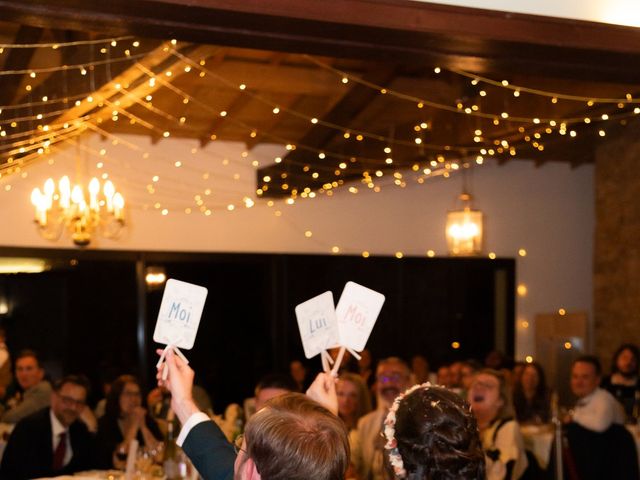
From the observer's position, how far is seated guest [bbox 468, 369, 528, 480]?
470cm

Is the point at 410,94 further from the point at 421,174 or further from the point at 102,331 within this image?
the point at 102,331

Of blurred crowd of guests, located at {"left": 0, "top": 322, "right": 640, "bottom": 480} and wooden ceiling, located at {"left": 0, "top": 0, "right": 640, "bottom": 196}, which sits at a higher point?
wooden ceiling, located at {"left": 0, "top": 0, "right": 640, "bottom": 196}

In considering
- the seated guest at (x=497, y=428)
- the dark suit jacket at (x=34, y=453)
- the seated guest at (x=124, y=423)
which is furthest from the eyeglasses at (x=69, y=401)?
the seated guest at (x=497, y=428)

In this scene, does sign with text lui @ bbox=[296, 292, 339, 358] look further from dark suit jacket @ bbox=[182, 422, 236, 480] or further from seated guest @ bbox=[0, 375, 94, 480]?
seated guest @ bbox=[0, 375, 94, 480]

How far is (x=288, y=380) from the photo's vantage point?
14.6 feet

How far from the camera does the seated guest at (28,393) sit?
668cm

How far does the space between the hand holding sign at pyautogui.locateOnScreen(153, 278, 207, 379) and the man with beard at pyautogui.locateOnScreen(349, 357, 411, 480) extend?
2.50 meters

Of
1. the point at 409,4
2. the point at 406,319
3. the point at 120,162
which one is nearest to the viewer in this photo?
the point at 409,4

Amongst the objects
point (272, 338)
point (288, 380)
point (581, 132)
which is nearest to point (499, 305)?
point (581, 132)

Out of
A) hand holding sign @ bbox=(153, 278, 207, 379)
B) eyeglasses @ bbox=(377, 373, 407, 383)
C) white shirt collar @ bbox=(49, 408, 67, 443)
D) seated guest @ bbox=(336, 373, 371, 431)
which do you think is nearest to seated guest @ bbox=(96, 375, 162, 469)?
white shirt collar @ bbox=(49, 408, 67, 443)

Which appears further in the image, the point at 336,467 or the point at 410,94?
the point at 410,94

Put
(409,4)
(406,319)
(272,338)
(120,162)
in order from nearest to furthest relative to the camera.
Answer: (409,4)
(120,162)
(272,338)
(406,319)

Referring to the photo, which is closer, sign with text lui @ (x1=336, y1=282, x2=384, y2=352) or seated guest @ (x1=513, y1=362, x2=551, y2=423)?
sign with text lui @ (x1=336, y1=282, x2=384, y2=352)

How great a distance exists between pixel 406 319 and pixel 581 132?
2.66 m
